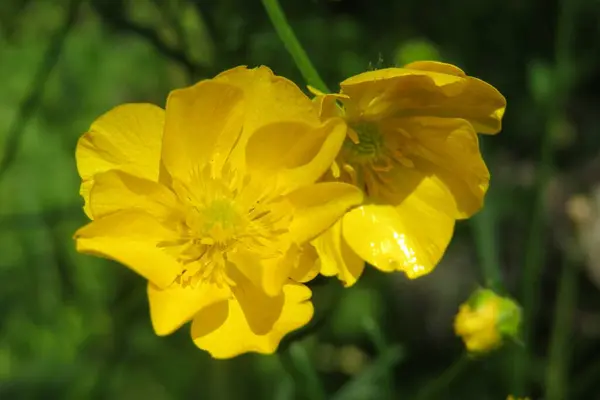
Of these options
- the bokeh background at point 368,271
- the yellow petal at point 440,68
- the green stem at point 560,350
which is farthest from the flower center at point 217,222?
the green stem at point 560,350

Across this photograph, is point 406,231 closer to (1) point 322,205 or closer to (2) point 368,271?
(1) point 322,205

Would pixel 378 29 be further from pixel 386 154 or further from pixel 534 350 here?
pixel 386 154

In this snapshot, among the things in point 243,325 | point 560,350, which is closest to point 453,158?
point 243,325

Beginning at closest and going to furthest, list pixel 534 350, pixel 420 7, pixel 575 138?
1. pixel 534 350
2. pixel 420 7
3. pixel 575 138

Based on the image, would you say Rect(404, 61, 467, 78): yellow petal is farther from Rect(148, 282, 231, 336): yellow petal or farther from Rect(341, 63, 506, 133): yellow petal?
Rect(148, 282, 231, 336): yellow petal

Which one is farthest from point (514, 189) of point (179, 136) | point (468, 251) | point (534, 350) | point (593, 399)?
point (179, 136)

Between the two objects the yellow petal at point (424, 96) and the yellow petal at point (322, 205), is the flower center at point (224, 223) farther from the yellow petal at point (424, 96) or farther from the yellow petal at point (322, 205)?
the yellow petal at point (424, 96)
